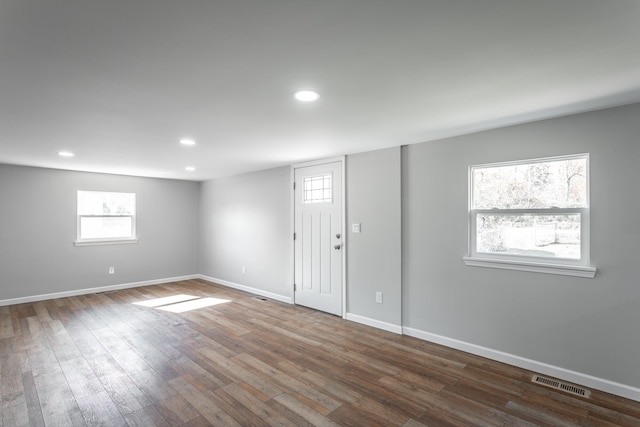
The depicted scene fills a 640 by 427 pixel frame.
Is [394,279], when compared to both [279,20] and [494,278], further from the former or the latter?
[279,20]

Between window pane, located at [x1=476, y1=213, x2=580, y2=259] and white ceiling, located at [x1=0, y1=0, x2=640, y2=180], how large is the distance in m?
0.90

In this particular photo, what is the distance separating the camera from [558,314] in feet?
8.90

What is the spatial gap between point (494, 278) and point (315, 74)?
252cm

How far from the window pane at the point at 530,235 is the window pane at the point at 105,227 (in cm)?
607

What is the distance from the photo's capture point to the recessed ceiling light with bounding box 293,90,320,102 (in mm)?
2158

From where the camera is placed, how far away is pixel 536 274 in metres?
2.83

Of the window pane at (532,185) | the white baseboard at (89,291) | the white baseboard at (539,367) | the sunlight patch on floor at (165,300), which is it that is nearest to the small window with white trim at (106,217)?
the white baseboard at (89,291)

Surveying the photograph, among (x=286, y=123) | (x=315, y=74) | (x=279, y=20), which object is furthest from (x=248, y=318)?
(x=279, y=20)

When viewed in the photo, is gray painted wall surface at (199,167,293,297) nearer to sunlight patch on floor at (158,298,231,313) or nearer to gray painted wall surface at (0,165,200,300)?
gray painted wall surface at (0,165,200,300)

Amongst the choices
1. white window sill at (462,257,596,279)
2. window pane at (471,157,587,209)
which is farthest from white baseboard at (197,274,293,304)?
window pane at (471,157,587,209)

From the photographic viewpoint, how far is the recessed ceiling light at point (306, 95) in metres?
2.16

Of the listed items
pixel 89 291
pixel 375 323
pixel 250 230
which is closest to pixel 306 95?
pixel 375 323

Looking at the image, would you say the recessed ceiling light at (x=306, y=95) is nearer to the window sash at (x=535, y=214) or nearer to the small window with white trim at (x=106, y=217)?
the window sash at (x=535, y=214)

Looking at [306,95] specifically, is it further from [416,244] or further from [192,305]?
[192,305]
